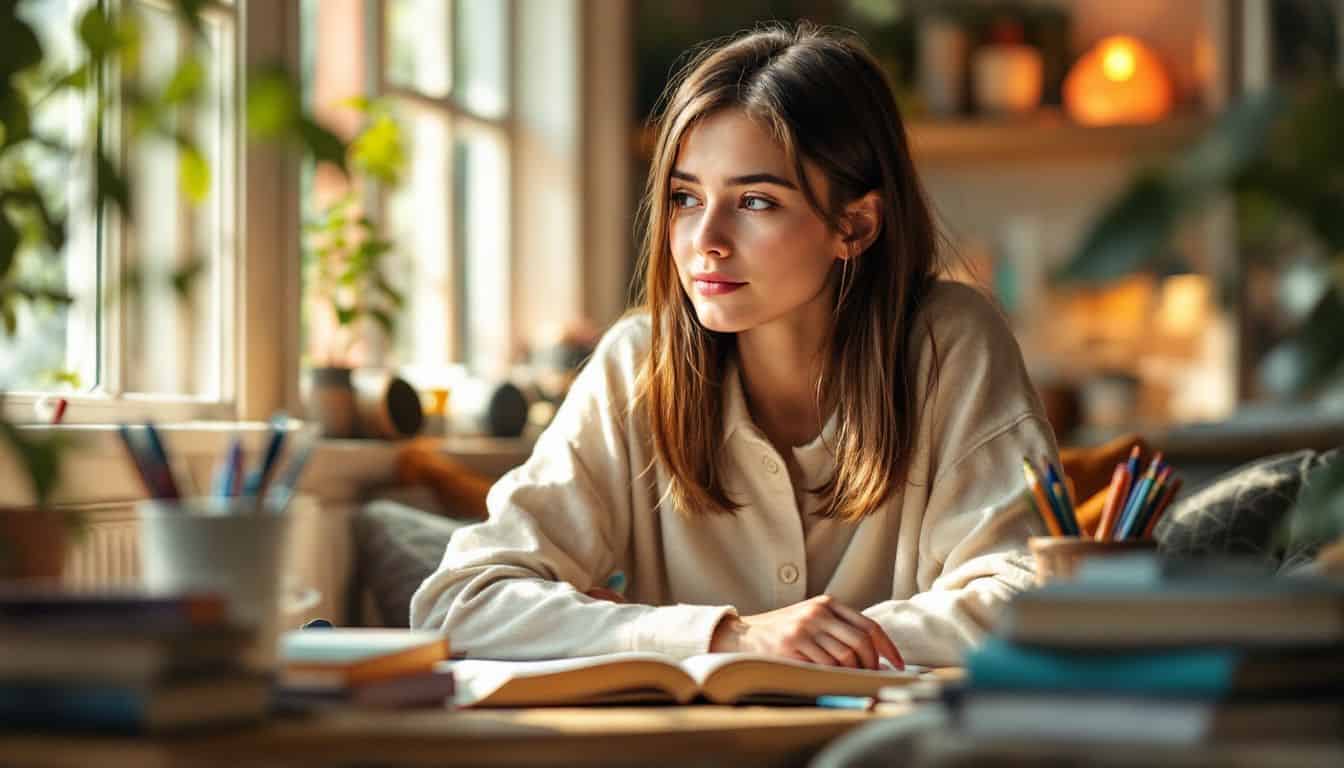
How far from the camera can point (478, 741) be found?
0.95 meters

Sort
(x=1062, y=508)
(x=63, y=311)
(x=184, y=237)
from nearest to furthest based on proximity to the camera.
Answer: (x=1062, y=508) → (x=63, y=311) → (x=184, y=237)

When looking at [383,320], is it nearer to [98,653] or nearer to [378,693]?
[378,693]

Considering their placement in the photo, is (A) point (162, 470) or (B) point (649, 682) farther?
(B) point (649, 682)

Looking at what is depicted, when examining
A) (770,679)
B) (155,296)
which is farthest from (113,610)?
(155,296)

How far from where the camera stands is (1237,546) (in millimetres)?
2096

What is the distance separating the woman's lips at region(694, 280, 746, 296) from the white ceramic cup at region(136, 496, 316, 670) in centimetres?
102

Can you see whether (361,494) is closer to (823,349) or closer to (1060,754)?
(823,349)

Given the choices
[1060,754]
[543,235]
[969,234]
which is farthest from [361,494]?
[969,234]

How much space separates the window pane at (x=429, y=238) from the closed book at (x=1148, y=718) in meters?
3.20

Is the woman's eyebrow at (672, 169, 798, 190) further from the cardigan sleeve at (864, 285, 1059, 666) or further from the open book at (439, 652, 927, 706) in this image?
the open book at (439, 652, 927, 706)

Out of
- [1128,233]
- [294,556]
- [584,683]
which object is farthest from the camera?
[584,683]

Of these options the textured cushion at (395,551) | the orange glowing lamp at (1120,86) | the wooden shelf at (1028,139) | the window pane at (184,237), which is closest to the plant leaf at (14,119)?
the textured cushion at (395,551)

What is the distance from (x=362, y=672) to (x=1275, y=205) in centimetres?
63

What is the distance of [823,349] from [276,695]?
121 cm
